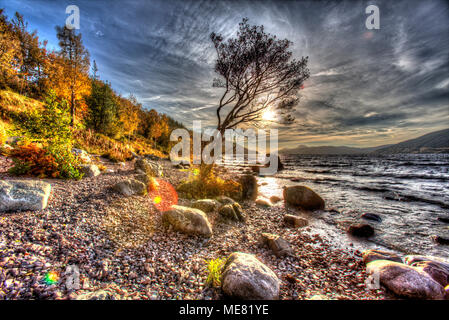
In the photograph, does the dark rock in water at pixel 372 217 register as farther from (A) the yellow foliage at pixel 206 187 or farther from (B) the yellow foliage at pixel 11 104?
(B) the yellow foliage at pixel 11 104

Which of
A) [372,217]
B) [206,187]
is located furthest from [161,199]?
[372,217]

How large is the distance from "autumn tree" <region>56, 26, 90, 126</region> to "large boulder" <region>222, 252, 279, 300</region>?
90.0ft

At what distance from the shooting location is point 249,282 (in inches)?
129

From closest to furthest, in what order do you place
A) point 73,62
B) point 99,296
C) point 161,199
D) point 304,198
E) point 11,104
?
point 99,296 < point 161,199 < point 304,198 < point 11,104 < point 73,62

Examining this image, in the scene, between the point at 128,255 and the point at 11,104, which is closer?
the point at 128,255

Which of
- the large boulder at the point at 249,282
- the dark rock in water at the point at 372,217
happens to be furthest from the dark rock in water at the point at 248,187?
the large boulder at the point at 249,282

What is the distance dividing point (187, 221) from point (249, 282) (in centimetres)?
298

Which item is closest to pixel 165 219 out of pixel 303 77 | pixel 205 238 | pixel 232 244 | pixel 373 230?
pixel 205 238

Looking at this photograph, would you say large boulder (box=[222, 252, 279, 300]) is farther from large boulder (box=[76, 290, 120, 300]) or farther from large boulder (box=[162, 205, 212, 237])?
large boulder (box=[162, 205, 212, 237])

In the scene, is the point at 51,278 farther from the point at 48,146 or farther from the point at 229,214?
the point at 48,146

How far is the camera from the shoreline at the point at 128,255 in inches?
112

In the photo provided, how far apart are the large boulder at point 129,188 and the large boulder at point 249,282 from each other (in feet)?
19.2

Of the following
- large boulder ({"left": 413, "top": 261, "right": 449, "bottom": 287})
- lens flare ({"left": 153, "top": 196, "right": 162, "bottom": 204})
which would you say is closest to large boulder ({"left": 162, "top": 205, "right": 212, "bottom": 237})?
lens flare ({"left": 153, "top": 196, "right": 162, "bottom": 204})

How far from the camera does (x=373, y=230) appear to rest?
25.3ft
